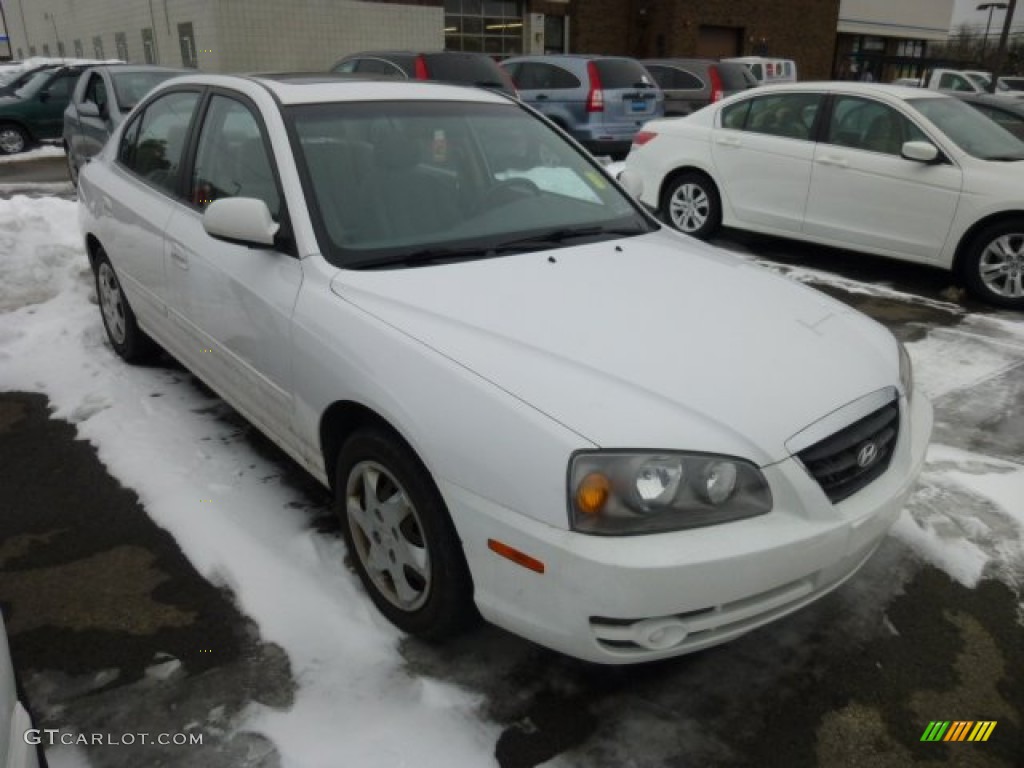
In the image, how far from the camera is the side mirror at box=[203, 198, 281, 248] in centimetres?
276

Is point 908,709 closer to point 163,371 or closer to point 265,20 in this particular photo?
point 163,371

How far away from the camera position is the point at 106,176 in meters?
4.55

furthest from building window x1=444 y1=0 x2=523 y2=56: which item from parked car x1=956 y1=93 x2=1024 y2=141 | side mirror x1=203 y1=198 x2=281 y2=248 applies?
side mirror x1=203 y1=198 x2=281 y2=248

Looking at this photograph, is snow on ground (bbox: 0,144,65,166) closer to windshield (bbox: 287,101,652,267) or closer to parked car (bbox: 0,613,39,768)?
windshield (bbox: 287,101,652,267)

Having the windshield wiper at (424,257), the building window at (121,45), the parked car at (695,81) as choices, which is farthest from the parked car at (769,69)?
the windshield wiper at (424,257)

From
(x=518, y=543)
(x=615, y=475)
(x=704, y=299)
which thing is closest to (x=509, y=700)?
(x=518, y=543)

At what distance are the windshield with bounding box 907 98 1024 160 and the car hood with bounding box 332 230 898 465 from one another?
4327 millimetres

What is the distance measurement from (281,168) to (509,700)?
1.93m

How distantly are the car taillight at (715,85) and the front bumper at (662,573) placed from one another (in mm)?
14291

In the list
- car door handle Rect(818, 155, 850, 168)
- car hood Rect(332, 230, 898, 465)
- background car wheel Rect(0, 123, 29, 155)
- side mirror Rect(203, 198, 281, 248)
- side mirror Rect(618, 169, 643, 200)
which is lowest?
background car wheel Rect(0, 123, 29, 155)

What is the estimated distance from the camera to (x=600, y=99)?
1217cm

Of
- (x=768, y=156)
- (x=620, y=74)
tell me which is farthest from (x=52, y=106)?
(x=768, y=156)

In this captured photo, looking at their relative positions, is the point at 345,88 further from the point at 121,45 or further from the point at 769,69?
the point at 121,45

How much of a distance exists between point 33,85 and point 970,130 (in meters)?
14.9
